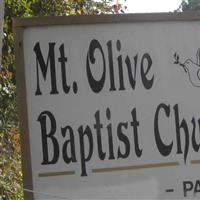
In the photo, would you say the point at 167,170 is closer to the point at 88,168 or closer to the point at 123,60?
the point at 88,168

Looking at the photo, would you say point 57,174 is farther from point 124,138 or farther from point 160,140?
point 160,140

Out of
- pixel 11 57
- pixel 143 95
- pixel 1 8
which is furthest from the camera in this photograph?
pixel 11 57

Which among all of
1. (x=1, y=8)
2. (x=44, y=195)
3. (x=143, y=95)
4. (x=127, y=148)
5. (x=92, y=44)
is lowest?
(x=44, y=195)

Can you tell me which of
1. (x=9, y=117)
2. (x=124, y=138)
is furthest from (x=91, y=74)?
(x=9, y=117)

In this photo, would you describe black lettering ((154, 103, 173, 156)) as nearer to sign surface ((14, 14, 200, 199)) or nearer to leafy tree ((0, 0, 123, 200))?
sign surface ((14, 14, 200, 199))

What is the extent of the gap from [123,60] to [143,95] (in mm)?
172

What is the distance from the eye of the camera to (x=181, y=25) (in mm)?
2633

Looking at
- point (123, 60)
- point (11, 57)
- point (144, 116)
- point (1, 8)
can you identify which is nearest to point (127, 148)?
point (144, 116)

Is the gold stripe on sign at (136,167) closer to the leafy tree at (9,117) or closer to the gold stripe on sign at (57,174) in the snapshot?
the gold stripe on sign at (57,174)

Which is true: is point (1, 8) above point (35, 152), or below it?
above

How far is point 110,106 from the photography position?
2.55 m

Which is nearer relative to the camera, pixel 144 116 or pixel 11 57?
pixel 144 116

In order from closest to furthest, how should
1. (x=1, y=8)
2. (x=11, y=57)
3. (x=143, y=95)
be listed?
(x=1, y=8)
(x=143, y=95)
(x=11, y=57)

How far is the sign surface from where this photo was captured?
8.18ft
